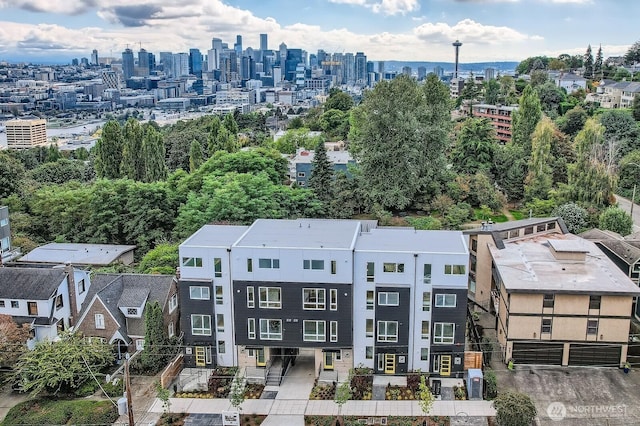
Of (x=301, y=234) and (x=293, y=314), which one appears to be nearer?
(x=293, y=314)

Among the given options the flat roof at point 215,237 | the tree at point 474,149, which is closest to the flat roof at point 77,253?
the flat roof at point 215,237

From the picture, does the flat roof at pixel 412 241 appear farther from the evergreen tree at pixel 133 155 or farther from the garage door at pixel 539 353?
the evergreen tree at pixel 133 155

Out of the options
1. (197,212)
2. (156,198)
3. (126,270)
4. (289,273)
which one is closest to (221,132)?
(156,198)

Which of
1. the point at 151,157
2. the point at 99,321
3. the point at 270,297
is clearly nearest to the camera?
the point at 270,297

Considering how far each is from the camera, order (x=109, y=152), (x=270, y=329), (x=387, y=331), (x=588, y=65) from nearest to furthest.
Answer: (x=387, y=331)
(x=270, y=329)
(x=109, y=152)
(x=588, y=65)

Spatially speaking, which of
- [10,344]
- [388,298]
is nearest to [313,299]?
[388,298]

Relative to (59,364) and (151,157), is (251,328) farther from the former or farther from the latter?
(151,157)

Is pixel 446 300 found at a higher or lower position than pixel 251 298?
higher

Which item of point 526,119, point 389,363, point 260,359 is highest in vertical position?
point 526,119
